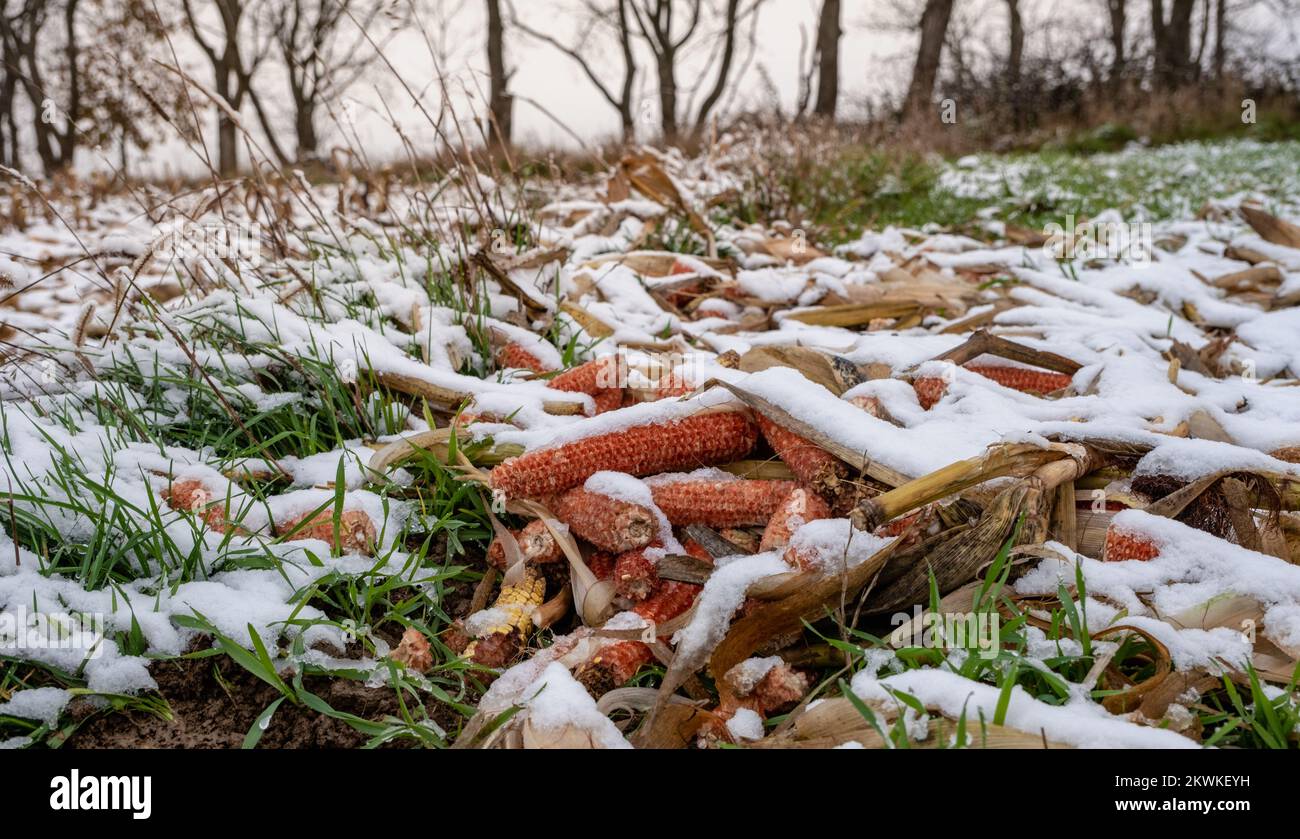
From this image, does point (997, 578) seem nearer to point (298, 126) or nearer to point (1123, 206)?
point (1123, 206)

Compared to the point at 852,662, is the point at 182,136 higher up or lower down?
higher up

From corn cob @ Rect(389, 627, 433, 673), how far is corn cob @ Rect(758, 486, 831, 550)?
669 millimetres

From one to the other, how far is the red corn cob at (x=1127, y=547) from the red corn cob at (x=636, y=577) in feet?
2.82

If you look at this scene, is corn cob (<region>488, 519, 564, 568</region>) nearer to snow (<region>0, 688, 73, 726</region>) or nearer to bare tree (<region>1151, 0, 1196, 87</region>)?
snow (<region>0, 688, 73, 726</region>)

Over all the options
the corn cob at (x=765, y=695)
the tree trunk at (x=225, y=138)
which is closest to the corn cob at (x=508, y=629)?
the corn cob at (x=765, y=695)

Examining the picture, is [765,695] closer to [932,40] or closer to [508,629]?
[508,629]

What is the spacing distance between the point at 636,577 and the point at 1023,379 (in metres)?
1.38

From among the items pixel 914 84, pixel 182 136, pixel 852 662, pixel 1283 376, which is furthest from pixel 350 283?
pixel 914 84

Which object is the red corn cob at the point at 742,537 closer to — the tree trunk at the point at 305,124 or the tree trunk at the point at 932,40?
the tree trunk at the point at 932,40

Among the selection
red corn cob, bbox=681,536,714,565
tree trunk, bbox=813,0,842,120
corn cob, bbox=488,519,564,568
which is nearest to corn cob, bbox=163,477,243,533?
corn cob, bbox=488,519,564,568

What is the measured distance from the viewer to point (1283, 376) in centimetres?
286

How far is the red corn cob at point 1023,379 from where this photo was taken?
2365 millimetres

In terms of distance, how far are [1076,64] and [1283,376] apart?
1857 cm

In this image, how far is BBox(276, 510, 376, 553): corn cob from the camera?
1809mm
